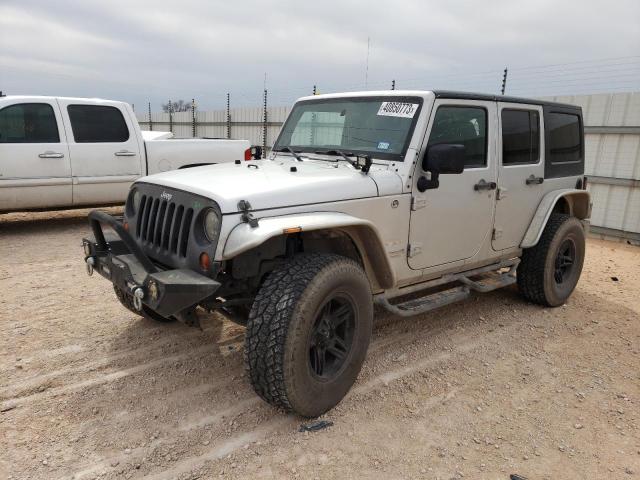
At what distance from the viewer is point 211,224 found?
8.90ft

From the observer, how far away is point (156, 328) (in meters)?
3.95

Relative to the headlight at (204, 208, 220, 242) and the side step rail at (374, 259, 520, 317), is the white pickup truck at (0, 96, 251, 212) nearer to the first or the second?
the side step rail at (374, 259, 520, 317)

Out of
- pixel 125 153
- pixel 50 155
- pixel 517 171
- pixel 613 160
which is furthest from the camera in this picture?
pixel 613 160

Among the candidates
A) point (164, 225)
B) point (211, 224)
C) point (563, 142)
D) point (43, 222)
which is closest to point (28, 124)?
point (43, 222)

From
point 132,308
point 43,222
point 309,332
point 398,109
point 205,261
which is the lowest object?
point 43,222

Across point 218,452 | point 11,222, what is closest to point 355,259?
point 218,452

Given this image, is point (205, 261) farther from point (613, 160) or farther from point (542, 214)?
point (613, 160)

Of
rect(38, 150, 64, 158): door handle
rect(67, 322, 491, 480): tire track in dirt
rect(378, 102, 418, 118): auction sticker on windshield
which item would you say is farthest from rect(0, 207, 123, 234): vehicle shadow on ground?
rect(67, 322, 491, 480): tire track in dirt

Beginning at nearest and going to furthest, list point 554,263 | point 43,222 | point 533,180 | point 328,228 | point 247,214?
point 247,214
point 328,228
point 533,180
point 554,263
point 43,222

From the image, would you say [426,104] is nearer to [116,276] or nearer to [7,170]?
[116,276]

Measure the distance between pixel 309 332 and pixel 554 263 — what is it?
10.1ft

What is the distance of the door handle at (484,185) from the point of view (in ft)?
12.6

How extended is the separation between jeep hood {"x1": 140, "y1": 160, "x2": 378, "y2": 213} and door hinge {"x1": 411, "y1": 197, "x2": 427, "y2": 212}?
35 centimetres

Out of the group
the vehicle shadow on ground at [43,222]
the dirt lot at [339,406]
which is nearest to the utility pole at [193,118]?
the vehicle shadow on ground at [43,222]
